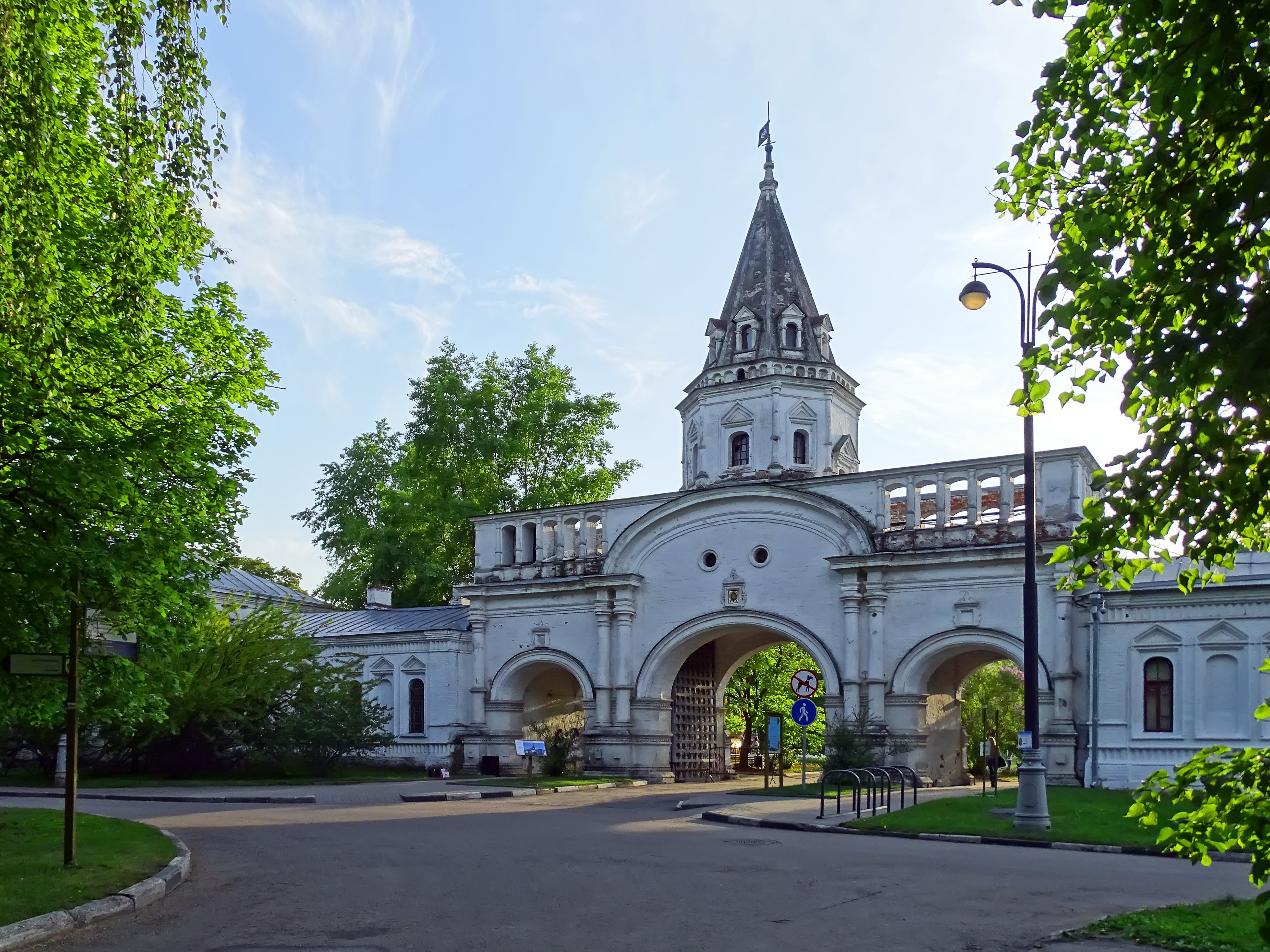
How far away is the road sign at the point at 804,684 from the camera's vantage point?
2188cm

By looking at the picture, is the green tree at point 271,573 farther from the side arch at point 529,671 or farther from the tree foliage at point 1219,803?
the tree foliage at point 1219,803

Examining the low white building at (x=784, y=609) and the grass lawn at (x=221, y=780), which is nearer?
the low white building at (x=784, y=609)

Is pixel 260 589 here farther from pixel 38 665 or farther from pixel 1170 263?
pixel 1170 263

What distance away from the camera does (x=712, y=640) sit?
37.1 meters

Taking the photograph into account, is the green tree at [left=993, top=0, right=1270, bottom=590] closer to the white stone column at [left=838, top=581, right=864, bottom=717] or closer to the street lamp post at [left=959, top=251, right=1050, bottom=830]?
the street lamp post at [left=959, top=251, right=1050, bottom=830]

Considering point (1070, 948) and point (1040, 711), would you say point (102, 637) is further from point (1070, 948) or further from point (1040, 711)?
point (1040, 711)

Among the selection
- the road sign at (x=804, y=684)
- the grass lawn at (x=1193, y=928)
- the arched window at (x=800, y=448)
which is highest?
the arched window at (x=800, y=448)

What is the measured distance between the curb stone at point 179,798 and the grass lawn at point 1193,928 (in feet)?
61.2

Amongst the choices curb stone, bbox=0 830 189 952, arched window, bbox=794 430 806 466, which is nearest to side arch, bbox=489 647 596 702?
arched window, bbox=794 430 806 466

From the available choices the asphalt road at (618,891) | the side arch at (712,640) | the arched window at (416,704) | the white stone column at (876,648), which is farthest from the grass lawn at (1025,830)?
the arched window at (416,704)

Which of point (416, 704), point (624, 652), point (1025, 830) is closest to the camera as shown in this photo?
point (1025, 830)

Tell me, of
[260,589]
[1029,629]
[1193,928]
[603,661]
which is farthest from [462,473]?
[1193,928]

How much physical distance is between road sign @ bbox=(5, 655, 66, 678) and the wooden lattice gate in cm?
2554

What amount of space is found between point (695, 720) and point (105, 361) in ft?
84.6
